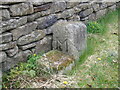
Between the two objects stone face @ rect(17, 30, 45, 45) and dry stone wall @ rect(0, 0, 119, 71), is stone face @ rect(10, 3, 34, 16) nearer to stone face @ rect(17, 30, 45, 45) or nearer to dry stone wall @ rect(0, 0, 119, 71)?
dry stone wall @ rect(0, 0, 119, 71)

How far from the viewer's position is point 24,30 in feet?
12.1

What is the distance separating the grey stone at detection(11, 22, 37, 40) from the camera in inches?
140

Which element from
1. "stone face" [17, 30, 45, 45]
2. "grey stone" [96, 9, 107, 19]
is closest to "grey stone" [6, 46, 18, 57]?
"stone face" [17, 30, 45, 45]

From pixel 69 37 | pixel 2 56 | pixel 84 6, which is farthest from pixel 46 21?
pixel 84 6

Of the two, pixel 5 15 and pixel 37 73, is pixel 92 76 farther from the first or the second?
pixel 5 15

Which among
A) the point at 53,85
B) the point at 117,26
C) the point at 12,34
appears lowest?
the point at 53,85

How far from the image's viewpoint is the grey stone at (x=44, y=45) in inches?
158

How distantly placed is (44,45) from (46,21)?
0.43m

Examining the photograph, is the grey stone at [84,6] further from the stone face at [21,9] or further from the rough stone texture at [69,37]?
the stone face at [21,9]

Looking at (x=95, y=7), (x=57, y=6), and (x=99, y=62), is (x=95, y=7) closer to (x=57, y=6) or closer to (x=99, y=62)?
(x=57, y=6)

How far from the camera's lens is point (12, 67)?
3.62 m

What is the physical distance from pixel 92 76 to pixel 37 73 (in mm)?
862

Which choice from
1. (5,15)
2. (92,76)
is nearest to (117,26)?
(92,76)

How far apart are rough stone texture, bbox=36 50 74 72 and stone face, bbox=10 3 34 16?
79cm
